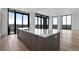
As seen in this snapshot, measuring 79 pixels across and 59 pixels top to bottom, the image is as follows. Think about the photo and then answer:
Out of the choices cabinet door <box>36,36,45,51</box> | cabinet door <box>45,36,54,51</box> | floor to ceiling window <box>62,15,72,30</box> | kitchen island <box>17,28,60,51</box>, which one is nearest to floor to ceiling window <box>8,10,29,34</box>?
kitchen island <box>17,28,60,51</box>

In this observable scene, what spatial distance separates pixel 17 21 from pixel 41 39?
688 mm

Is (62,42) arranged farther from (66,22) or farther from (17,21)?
(17,21)

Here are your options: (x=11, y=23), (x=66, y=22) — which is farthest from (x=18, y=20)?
(x=66, y=22)

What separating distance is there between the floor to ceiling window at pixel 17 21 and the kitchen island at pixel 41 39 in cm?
10

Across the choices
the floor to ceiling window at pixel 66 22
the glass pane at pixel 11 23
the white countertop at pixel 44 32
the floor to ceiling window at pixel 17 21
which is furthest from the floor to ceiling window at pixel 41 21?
the glass pane at pixel 11 23

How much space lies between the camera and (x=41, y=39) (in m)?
1.71

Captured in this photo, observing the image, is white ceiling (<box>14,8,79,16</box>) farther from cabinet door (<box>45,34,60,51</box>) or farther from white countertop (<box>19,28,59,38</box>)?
cabinet door (<box>45,34,60,51</box>)

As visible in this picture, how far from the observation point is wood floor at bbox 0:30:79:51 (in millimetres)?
1676

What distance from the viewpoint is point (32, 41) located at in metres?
1.83

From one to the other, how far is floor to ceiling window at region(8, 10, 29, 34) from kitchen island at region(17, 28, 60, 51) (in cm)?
10

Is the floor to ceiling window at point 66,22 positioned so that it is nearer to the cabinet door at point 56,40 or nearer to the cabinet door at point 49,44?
the cabinet door at point 56,40
